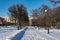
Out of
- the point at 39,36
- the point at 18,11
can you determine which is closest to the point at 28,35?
the point at 39,36

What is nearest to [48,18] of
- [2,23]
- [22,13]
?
[22,13]

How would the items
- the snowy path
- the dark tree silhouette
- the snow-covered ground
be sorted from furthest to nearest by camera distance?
the dark tree silhouette
the snowy path
the snow-covered ground

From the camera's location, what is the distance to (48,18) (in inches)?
2399

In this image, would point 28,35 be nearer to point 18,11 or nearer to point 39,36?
point 39,36

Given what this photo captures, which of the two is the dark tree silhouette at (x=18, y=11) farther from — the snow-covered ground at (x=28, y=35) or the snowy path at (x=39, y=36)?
the snowy path at (x=39, y=36)

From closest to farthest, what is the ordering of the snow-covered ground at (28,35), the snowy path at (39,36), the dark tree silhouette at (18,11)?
1. the snow-covered ground at (28,35)
2. the snowy path at (39,36)
3. the dark tree silhouette at (18,11)

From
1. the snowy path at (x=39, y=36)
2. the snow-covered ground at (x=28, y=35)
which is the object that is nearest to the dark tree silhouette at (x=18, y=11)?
the snow-covered ground at (x=28, y=35)

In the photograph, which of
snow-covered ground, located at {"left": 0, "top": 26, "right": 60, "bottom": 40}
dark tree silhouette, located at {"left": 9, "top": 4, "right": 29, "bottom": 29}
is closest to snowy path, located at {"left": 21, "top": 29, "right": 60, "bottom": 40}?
snow-covered ground, located at {"left": 0, "top": 26, "right": 60, "bottom": 40}

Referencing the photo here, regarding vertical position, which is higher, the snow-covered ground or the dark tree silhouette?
the dark tree silhouette

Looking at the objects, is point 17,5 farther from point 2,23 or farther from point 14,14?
point 2,23

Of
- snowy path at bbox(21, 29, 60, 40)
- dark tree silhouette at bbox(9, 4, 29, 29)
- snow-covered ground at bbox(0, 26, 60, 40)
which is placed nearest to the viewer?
snow-covered ground at bbox(0, 26, 60, 40)

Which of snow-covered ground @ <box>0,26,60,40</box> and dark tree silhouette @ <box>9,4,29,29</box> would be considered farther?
dark tree silhouette @ <box>9,4,29,29</box>

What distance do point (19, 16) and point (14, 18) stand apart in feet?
9.14

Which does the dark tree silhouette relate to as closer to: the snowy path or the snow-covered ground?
the snow-covered ground
